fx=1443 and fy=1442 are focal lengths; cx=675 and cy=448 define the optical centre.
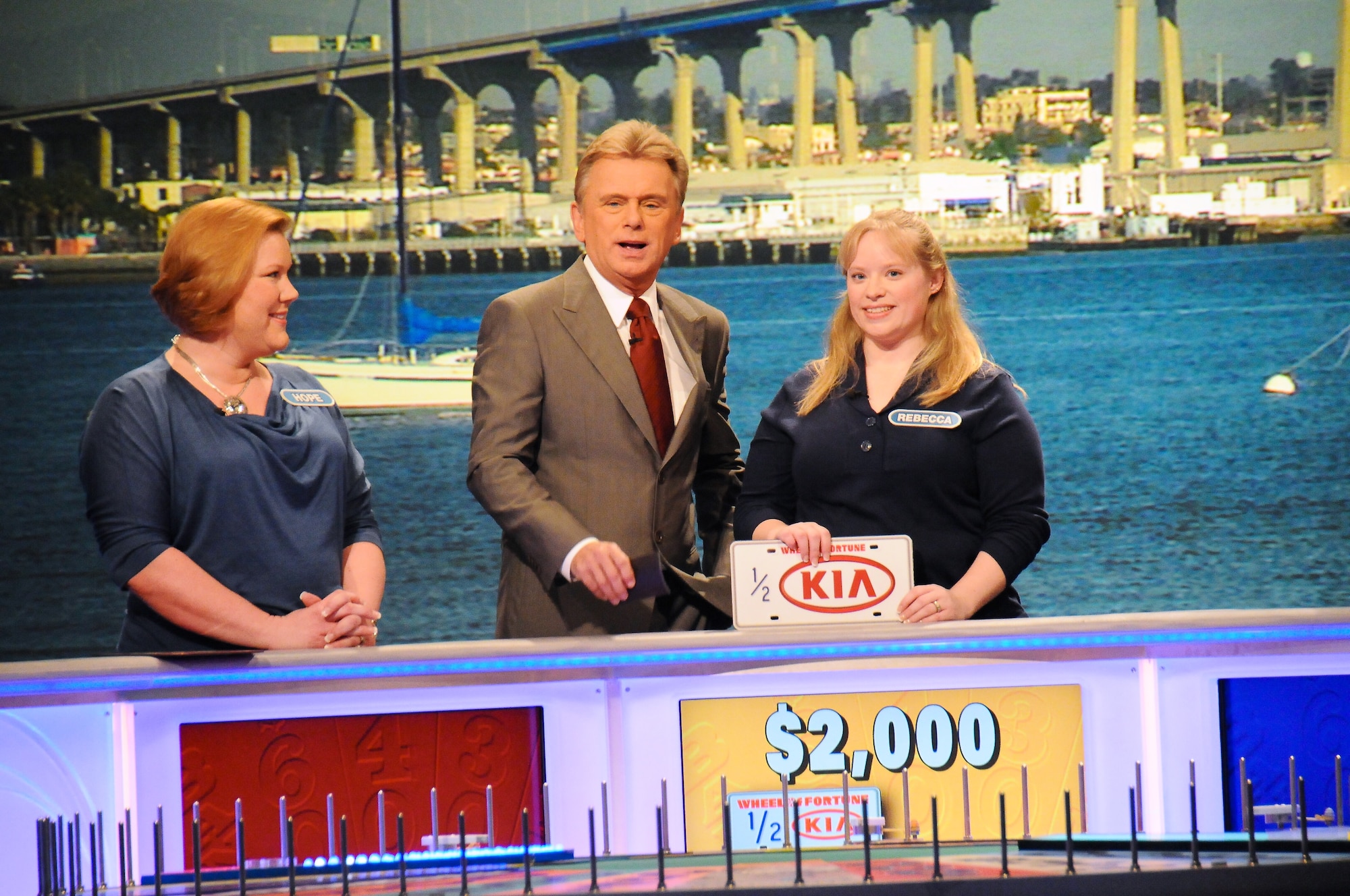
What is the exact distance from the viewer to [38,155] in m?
13.6

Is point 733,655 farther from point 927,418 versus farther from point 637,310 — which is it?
point 637,310

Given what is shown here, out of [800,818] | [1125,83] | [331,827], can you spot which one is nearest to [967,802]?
[800,818]

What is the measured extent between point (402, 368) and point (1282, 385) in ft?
33.1

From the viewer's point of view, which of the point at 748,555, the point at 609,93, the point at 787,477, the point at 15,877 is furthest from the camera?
the point at 609,93

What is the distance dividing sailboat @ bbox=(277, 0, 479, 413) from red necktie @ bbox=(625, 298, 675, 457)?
13.1m

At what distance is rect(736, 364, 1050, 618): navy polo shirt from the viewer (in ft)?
5.95

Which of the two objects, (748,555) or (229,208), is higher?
(229,208)

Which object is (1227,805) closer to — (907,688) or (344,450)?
(907,688)

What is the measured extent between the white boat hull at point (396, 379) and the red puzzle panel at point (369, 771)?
46.4 feet

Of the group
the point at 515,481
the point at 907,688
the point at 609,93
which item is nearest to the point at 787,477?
the point at 515,481

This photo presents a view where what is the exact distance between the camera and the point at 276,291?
1779 millimetres

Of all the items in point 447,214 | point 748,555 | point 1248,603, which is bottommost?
point 1248,603

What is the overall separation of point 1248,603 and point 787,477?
15.6 m

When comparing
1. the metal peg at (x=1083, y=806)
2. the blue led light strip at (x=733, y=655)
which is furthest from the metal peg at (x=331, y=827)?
the metal peg at (x=1083, y=806)
